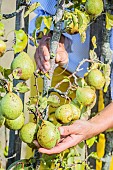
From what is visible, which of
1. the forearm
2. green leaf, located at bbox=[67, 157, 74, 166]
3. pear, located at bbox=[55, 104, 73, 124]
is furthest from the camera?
green leaf, located at bbox=[67, 157, 74, 166]

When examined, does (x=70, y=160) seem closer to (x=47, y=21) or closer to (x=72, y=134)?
(x=72, y=134)

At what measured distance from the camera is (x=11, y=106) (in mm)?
1021

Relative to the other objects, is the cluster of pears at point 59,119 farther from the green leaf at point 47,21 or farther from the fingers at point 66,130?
the green leaf at point 47,21

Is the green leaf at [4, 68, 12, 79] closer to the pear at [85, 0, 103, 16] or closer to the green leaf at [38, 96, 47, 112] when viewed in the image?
the green leaf at [38, 96, 47, 112]

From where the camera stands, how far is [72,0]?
1.42m

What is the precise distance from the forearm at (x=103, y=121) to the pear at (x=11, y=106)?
384 millimetres

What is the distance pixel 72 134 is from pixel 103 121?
20cm

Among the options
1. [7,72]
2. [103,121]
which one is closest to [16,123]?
[7,72]

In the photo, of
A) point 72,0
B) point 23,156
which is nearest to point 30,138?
point 72,0

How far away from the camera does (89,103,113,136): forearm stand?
1.37 m

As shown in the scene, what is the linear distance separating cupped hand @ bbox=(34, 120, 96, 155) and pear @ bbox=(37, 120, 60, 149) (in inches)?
1.2

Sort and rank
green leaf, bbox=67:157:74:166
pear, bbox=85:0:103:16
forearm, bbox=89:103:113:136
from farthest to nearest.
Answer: green leaf, bbox=67:157:74:166 < forearm, bbox=89:103:113:136 < pear, bbox=85:0:103:16

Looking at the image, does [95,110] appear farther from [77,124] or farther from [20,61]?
[20,61]

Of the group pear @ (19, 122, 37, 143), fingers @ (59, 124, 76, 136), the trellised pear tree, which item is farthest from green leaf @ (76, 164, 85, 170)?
pear @ (19, 122, 37, 143)
